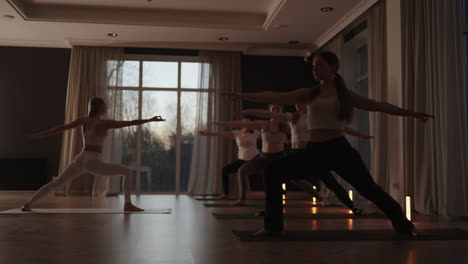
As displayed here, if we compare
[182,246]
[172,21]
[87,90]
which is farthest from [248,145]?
[182,246]

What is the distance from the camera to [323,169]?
276cm

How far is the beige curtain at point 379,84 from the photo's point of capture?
17.9 feet

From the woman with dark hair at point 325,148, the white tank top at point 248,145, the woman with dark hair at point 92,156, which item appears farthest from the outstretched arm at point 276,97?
the white tank top at point 248,145

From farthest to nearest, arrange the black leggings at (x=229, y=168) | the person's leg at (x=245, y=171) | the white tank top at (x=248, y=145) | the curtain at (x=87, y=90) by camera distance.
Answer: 1. the curtain at (x=87, y=90)
2. the black leggings at (x=229, y=168)
3. the white tank top at (x=248, y=145)
4. the person's leg at (x=245, y=171)

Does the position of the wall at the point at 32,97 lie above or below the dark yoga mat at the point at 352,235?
above

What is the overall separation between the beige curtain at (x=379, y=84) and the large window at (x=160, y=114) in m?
3.34

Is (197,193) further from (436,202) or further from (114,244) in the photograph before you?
(114,244)

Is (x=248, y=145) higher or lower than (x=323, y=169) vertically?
higher

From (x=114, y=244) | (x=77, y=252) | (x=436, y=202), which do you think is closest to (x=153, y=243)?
(x=114, y=244)

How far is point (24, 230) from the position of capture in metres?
3.14

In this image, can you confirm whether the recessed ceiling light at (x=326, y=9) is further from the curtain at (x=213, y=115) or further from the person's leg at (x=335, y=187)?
the person's leg at (x=335, y=187)

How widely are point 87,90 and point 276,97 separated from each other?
597 cm

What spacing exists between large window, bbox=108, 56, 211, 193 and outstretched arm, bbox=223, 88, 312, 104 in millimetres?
5458

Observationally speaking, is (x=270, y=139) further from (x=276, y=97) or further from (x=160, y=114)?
(x=160, y=114)
